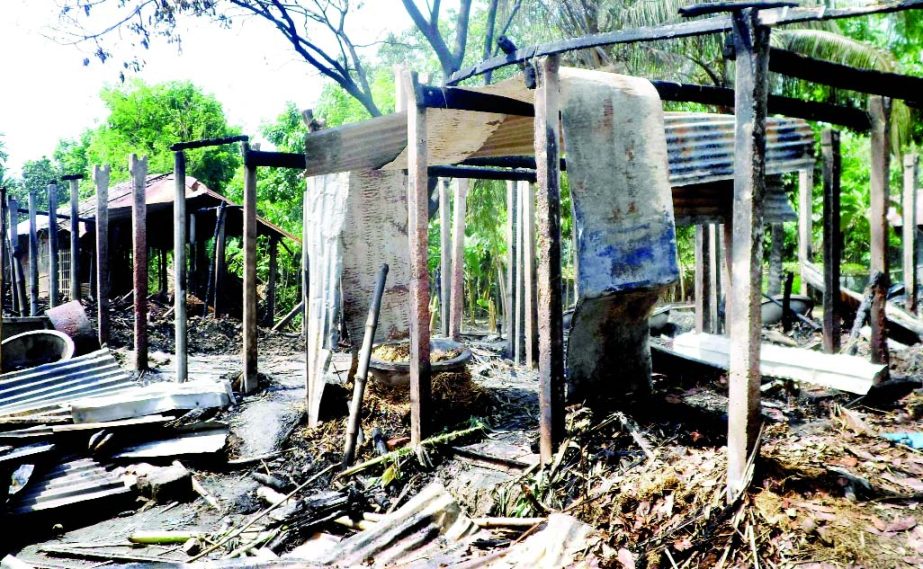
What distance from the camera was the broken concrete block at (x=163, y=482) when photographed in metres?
5.41

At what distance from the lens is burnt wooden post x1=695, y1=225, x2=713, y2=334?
29.1ft

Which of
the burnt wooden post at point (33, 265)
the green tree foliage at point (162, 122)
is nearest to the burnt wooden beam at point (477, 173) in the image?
the burnt wooden post at point (33, 265)

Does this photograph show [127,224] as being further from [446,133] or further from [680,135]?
[680,135]

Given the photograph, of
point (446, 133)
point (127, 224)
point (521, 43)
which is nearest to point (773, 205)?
point (446, 133)

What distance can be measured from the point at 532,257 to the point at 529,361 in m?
1.60

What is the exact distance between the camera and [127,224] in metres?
18.3

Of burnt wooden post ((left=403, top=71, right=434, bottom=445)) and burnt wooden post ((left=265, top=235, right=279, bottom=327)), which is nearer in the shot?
burnt wooden post ((left=403, top=71, right=434, bottom=445))

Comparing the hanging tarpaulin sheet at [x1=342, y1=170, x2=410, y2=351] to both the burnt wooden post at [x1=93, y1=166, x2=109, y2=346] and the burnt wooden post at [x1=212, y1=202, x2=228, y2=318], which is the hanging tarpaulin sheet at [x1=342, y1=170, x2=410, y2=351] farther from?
the burnt wooden post at [x1=212, y1=202, x2=228, y2=318]

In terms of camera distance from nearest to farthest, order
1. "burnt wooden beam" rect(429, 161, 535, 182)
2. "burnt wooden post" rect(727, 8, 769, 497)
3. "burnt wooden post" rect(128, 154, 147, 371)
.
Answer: "burnt wooden post" rect(727, 8, 769, 497)
"burnt wooden beam" rect(429, 161, 535, 182)
"burnt wooden post" rect(128, 154, 147, 371)

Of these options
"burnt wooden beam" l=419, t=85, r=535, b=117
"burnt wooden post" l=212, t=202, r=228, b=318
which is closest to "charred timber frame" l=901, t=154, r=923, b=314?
"burnt wooden beam" l=419, t=85, r=535, b=117

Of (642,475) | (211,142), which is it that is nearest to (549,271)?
(642,475)

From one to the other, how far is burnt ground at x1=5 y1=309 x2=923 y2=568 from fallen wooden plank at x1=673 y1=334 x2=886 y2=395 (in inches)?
6.3

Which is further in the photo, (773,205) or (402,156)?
(773,205)

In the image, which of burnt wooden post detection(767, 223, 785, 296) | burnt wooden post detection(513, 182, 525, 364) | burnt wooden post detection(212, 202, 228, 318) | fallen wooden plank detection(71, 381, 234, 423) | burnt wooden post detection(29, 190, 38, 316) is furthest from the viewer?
burnt wooden post detection(212, 202, 228, 318)
